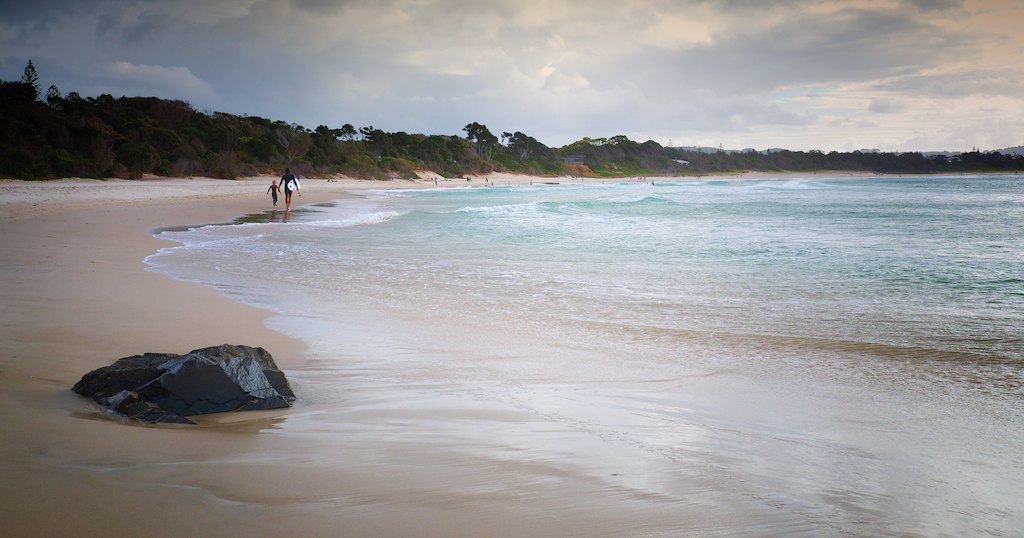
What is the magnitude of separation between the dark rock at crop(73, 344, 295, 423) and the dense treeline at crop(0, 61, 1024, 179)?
3132 centimetres

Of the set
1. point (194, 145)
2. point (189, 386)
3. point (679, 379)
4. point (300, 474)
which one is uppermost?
point (194, 145)

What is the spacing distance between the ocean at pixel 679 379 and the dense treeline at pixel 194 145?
2874cm

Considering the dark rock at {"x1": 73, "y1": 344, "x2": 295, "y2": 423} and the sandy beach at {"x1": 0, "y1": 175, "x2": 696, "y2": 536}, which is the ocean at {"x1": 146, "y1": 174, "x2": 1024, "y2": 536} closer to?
the sandy beach at {"x1": 0, "y1": 175, "x2": 696, "y2": 536}

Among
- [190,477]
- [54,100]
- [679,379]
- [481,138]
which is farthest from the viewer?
[481,138]

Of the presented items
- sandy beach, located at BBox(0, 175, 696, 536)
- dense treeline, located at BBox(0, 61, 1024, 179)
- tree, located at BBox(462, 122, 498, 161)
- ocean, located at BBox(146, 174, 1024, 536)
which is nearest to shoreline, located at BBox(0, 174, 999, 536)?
sandy beach, located at BBox(0, 175, 696, 536)

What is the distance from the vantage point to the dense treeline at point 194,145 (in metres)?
32.1

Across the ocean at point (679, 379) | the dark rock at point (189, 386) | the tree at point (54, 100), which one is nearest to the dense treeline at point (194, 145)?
the tree at point (54, 100)

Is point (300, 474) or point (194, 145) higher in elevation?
point (194, 145)

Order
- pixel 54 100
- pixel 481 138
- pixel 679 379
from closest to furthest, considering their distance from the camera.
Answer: pixel 679 379
pixel 54 100
pixel 481 138

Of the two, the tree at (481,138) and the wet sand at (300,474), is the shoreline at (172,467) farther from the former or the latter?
the tree at (481,138)

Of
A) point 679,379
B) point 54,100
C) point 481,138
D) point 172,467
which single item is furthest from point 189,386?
point 481,138

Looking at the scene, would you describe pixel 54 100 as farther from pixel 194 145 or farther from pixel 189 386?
pixel 189 386

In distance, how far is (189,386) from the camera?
10.3ft

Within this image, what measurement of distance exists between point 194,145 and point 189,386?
48473mm
